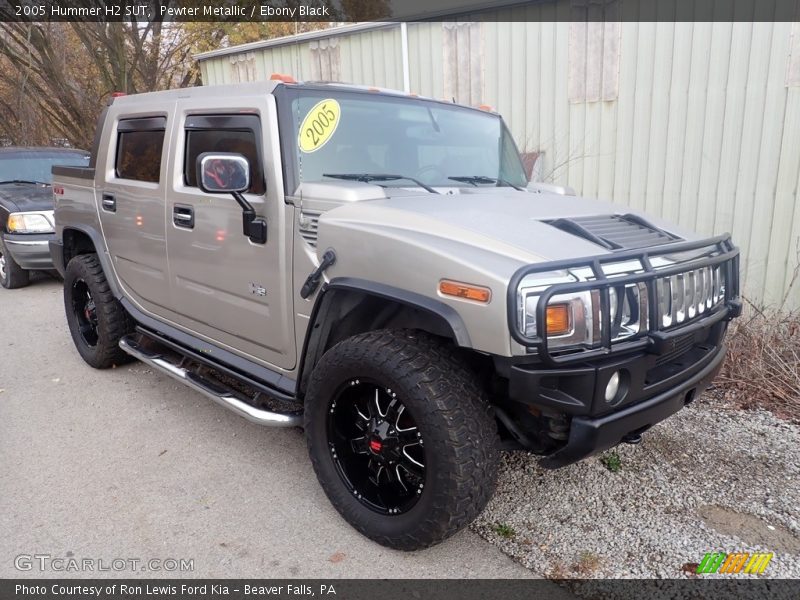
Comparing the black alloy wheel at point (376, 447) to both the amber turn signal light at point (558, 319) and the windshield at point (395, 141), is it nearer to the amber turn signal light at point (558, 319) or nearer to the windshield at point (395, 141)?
the amber turn signal light at point (558, 319)

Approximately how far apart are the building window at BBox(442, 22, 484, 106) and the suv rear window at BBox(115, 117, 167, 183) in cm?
389

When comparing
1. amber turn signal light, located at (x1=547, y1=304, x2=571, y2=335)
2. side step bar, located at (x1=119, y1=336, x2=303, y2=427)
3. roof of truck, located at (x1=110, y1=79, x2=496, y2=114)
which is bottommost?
side step bar, located at (x1=119, y1=336, x2=303, y2=427)

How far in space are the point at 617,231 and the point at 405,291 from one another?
39.7 inches

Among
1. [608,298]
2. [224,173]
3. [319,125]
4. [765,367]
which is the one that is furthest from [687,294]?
[765,367]

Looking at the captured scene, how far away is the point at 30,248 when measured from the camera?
7277 mm

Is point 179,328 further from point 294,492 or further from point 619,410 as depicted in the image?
point 619,410

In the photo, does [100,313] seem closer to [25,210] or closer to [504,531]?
[504,531]

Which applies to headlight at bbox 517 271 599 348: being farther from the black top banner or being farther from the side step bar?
the black top banner

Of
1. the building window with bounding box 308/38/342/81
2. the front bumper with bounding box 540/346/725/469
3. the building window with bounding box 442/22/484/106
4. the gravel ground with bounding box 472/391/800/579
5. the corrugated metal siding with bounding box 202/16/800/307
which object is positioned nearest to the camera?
the front bumper with bounding box 540/346/725/469

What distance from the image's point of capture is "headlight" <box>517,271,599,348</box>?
80.6 inches

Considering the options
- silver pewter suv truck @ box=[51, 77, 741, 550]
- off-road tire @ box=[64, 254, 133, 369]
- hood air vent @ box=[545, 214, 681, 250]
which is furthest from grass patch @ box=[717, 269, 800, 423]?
off-road tire @ box=[64, 254, 133, 369]

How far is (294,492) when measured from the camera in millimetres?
3090

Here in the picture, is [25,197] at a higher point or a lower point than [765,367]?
higher

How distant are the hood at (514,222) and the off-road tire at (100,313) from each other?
8.49ft
